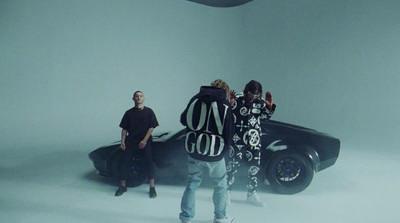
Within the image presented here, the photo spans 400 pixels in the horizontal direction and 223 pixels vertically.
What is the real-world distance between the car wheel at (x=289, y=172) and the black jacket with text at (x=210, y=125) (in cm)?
112

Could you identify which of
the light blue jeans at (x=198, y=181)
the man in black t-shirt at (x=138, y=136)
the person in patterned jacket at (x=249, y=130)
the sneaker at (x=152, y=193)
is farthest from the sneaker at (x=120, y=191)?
the person in patterned jacket at (x=249, y=130)

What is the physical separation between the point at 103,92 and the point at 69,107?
812 millimetres

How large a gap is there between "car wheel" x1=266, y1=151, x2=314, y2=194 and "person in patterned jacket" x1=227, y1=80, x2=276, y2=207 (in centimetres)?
32

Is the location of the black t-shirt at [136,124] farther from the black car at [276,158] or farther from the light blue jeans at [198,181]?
the light blue jeans at [198,181]

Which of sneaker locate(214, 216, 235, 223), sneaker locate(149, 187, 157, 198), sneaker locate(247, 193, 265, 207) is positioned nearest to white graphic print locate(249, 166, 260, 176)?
sneaker locate(247, 193, 265, 207)

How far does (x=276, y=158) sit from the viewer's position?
11.1ft

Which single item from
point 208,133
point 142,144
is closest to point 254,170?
point 208,133

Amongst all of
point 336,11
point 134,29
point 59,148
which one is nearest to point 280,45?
point 336,11

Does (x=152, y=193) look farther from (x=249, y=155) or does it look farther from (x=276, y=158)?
(x=276, y=158)

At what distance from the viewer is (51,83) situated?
6.38 meters

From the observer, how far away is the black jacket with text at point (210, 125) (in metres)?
2.49

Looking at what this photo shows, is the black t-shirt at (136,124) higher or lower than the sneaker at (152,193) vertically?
higher

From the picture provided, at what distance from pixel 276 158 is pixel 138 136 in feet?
5.24

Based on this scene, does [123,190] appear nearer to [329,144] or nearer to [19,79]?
[329,144]
